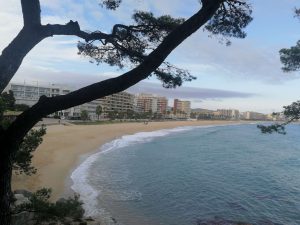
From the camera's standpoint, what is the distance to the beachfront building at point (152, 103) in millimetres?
171875

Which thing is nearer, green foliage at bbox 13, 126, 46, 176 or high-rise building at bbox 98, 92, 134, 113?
green foliage at bbox 13, 126, 46, 176

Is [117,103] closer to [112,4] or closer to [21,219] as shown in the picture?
[21,219]

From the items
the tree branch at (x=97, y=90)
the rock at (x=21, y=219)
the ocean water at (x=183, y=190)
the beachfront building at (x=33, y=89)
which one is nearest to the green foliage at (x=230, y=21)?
the tree branch at (x=97, y=90)

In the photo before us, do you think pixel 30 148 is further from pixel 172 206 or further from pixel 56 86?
pixel 56 86

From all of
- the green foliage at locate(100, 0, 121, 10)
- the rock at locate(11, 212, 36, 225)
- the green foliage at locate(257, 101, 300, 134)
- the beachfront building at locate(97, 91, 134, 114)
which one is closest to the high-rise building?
the beachfront building at locate(97, 91, 134, 114)

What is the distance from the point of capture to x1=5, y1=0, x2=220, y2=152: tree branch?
3.56 metres

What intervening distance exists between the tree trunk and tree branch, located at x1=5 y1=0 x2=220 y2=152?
0.13 meters

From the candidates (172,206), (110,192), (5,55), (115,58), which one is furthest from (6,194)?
(110,192)

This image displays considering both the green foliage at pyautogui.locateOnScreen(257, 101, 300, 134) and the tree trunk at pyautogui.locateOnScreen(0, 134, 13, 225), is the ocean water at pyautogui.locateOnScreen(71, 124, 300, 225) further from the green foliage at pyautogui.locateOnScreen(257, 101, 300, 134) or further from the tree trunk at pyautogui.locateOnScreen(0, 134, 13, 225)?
the tree trunk at pyautogui.locateOnScreen(0, 134, 13, 225)

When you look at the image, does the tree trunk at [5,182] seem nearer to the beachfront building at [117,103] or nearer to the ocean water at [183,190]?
the ocean water at [183,190]

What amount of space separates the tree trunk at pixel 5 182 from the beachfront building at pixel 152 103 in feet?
524

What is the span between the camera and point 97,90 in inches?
143

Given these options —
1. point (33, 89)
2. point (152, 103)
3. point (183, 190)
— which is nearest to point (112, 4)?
point (183, 190)

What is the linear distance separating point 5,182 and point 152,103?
Answer: 6961 inches
